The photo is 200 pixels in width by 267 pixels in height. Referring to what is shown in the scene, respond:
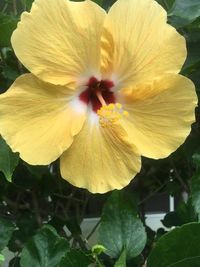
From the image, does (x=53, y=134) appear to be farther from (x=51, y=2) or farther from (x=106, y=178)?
(x=51, y=2)


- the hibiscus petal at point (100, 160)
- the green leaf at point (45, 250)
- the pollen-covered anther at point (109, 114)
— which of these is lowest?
the green leaf at point (45, 250)

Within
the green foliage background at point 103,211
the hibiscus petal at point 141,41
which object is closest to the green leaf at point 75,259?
the green foliage background at point 103,211

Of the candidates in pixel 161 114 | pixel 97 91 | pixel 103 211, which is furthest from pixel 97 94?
pixel 103 211

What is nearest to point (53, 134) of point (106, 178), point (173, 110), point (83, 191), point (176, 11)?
point (106, 178)

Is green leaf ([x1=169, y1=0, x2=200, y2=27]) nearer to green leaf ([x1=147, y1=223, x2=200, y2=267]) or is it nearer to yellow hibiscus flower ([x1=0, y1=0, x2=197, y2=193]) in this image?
yellow hibiscus flower ([x1=0, y1=0, x2=197, y2=193])

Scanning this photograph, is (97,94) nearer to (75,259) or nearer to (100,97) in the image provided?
(100,97)

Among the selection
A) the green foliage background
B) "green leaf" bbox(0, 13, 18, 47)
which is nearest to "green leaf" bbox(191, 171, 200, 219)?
the green foliage background

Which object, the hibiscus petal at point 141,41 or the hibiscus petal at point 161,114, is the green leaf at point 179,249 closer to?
the hibiscus petal at point 161,114
